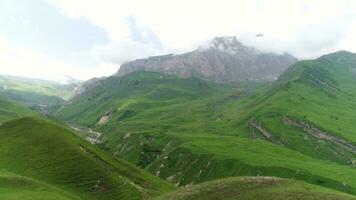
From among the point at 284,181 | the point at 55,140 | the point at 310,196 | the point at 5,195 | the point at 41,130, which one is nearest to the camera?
the point at 310,196

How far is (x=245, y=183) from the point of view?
93062 millimetres

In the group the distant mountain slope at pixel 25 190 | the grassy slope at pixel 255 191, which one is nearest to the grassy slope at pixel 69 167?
the distant mountain slope at pixel 25 190

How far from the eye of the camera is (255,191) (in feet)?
287

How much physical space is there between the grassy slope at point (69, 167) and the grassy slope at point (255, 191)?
50.1 m

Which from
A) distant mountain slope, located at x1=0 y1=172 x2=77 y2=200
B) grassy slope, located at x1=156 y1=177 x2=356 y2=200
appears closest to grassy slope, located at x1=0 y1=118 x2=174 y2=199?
distant mountain slope, located at x1=0 y1=172 x2=77 y2=200

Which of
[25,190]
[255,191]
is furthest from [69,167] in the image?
[255,191]

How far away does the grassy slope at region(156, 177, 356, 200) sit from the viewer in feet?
270

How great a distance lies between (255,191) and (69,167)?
8900 cm

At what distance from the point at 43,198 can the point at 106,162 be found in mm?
51418

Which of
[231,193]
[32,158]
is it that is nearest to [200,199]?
[231,193]

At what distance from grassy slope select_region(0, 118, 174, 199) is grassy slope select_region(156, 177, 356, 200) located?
50094 millimetres

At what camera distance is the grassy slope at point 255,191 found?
8228 centimetres

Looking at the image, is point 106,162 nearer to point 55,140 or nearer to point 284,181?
point 55,140

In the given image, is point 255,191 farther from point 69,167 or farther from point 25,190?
point 69,167
